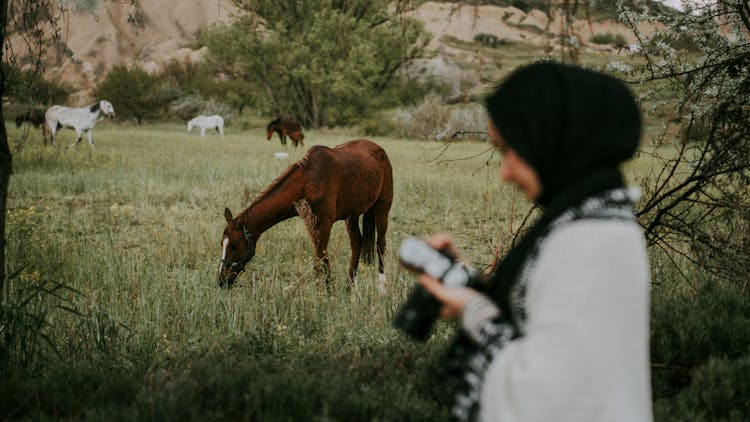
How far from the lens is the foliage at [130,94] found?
4294 centimetres

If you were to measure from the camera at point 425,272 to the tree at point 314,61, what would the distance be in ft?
122

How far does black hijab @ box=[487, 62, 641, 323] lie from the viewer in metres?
1.51

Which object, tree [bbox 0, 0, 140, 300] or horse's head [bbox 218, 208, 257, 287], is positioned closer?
tree [bbox 0, 0, 140, 300]

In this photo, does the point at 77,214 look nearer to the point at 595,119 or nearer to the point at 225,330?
the point at 225,330

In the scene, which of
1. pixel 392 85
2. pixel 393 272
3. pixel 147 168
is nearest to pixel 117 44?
pixel 392 85

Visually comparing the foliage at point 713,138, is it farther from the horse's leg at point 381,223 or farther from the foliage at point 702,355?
the horse's leg at point 381,223

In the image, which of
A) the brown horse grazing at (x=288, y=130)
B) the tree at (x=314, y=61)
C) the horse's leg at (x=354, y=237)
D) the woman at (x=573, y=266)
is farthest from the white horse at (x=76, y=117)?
the woman at (x=573, y=266)

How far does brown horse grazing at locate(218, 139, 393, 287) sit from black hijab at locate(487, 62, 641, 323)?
4.42m

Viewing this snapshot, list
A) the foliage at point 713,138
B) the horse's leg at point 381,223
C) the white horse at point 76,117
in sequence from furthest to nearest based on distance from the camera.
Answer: the white horse at point 76,117 < the horse's leg at point 381,223 < the foliage at point 713,138

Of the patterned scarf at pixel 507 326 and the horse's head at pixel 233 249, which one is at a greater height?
the patterned scarf at pixel 507 326

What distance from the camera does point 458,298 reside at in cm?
171

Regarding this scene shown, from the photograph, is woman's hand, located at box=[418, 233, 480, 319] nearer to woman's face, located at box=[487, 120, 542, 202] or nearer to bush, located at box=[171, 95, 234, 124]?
woman's face, located at box=[487, 120, 542, 202]

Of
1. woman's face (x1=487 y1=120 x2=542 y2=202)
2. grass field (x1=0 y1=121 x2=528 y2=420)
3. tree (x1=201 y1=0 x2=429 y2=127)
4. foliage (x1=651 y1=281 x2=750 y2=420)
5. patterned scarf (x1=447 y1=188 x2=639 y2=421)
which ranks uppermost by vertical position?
tree (x1=201 y1=0 x2=429 y2=127)

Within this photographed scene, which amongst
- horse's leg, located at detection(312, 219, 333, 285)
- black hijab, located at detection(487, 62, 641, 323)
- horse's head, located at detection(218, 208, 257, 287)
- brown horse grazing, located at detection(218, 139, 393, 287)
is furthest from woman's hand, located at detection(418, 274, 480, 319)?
horse's leg, located at detection(312, 219, 333, 285)
